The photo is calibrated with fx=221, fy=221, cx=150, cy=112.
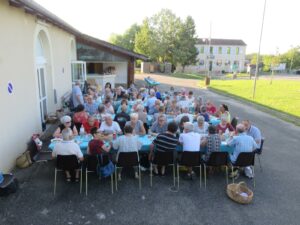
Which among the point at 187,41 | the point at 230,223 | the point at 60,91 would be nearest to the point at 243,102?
the point at 60,91

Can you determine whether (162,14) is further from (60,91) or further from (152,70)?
(60,91)

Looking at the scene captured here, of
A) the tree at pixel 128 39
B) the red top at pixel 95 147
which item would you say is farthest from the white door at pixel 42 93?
the tree at pixel 128 39

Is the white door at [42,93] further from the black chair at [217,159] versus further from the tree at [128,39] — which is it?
the tree at [128,39]

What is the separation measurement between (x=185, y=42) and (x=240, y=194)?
39.2 metres

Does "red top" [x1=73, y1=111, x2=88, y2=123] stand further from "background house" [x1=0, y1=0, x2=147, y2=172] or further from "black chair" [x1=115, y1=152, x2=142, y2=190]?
"black chair" [x1=115, y1=152, x2=142, y2=190]

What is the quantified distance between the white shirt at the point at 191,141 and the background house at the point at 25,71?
4.05 m

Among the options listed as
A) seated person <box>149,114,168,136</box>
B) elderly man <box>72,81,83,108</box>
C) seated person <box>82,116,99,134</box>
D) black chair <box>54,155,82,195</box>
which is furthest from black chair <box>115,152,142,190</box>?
elderly man <box>72,81,83,108</box>

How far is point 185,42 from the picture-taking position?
40500 mm

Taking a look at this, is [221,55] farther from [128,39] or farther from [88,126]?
[88,126]

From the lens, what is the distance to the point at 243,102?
1530 cm

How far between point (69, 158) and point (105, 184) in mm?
1090

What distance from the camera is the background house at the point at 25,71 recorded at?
5.06m

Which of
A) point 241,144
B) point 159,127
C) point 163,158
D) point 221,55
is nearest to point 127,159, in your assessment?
point 163,158

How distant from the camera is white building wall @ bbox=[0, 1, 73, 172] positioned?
5.00 metres
